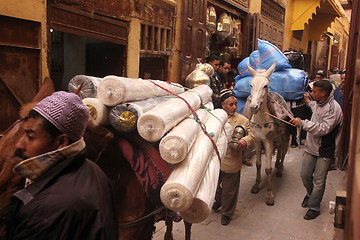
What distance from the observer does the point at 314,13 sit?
15.6m

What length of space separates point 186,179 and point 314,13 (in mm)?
15907

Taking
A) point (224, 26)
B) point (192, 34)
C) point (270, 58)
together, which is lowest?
point (270, 58)

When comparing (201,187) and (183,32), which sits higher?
(183,32)

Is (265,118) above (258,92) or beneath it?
beneath

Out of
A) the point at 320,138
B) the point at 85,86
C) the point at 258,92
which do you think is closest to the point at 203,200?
the point at 85,86

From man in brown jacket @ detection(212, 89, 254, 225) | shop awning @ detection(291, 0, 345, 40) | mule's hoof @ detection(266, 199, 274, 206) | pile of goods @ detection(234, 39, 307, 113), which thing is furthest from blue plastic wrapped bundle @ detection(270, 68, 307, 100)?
shop awning @ detection(291, 0, 345, 40)

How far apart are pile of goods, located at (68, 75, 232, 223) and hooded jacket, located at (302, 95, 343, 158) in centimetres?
→ 254

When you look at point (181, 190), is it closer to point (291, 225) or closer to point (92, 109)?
point (92, 109)

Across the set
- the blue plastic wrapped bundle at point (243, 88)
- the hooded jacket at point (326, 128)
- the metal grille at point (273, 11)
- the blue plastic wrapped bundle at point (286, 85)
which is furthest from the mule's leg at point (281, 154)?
the metal grille at point (273, 11)

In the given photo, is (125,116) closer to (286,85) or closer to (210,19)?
(286,85)

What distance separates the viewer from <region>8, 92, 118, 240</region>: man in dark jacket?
136 cm

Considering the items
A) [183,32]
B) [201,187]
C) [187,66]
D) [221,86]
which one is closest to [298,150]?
[221,86]

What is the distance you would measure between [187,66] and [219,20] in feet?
8.74

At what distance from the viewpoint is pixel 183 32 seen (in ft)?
26.0
